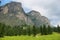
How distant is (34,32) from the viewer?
437 ft

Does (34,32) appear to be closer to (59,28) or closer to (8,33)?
(8,33)

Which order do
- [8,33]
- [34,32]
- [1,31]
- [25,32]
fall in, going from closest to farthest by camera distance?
[1,31] < [34,32] < [8,33] < [25,32]

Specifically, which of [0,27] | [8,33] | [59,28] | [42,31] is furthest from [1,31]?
[59,28]

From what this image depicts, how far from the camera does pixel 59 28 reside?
175 meters

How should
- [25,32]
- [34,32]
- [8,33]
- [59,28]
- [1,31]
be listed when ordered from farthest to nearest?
[59,28], [25,32], [8,33], [34,32], [1,31]

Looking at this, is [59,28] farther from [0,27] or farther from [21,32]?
[0,27]

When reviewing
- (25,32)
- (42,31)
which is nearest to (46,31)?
(42,31)

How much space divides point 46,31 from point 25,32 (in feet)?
86.3

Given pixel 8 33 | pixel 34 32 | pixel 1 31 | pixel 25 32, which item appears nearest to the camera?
pixel 1 31

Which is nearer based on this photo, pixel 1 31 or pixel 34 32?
pixel 1 31

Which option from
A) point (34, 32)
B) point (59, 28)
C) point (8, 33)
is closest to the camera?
point (34, 32)

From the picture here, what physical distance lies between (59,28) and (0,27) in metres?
77.6

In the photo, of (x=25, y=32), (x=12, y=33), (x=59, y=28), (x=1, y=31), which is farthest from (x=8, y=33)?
(x=59, y=28)

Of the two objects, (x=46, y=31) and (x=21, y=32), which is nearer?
(x=46, y=31)
